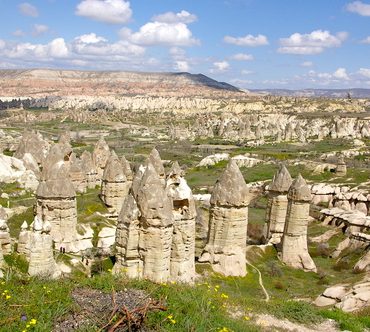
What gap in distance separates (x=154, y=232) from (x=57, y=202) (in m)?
8.28

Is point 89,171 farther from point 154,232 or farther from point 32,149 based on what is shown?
point 154,232

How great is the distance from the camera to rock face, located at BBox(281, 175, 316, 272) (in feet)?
77.6

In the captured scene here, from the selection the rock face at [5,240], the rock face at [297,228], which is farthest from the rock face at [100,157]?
the rock face at [5,240]

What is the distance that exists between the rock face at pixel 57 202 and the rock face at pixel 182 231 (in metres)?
6.57

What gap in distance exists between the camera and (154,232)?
15.3 metres

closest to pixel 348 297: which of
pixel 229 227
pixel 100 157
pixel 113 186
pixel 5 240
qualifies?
pixel 229 227

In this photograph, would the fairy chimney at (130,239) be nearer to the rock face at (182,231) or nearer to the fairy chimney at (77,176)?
the rock face at (182,231)

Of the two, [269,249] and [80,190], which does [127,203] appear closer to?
[269,249]

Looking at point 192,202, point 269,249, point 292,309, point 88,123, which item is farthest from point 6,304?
point 88,123

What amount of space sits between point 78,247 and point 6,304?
50.6ft

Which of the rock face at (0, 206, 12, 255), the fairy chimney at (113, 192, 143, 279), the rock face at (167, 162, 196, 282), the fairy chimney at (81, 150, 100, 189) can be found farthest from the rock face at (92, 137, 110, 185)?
the fairy chimney at (113, 192, 143, 279)

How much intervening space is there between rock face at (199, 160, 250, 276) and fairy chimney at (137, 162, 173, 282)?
5192 mm

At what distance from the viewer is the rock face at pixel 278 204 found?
25172 millimetres

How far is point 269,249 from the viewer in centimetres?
2489
